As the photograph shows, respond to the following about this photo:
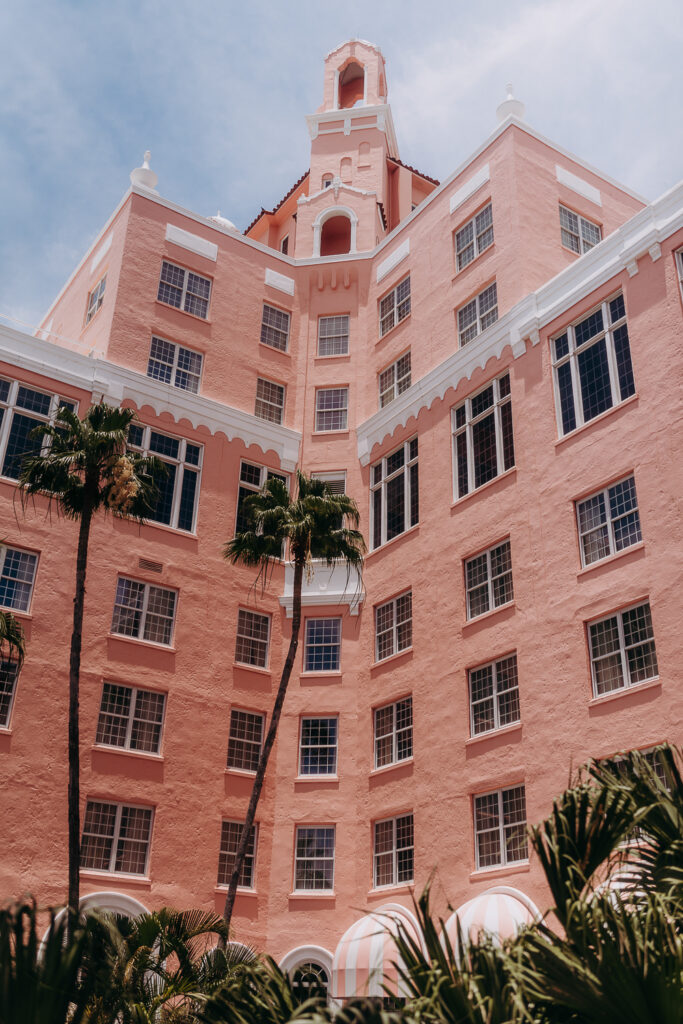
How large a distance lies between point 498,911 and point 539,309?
18.7 meters

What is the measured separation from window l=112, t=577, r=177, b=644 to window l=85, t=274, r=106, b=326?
1329 centimetres

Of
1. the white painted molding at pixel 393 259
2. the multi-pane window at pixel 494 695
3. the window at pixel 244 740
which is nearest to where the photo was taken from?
the multi-pane window at pixel 494 695

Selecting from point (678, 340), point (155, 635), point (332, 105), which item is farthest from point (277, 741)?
point (332, 105)

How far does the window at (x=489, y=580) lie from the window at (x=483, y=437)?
2.61 m

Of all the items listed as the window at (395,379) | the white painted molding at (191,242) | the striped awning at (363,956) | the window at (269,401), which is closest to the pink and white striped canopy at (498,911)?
the striped awning at (363,956)

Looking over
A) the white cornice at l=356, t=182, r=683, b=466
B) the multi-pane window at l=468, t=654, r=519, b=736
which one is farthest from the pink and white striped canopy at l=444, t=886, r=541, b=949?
the white cornice at l=356, t=182, r=683, b=466

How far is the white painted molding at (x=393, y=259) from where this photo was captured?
42812mm

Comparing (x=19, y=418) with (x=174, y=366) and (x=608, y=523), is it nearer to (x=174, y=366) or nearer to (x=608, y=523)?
(x=174, y=366)

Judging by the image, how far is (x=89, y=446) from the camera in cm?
2672

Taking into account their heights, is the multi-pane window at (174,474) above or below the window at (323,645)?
above

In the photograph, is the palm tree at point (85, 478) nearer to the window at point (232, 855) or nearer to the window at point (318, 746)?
the window at point (232, 855)

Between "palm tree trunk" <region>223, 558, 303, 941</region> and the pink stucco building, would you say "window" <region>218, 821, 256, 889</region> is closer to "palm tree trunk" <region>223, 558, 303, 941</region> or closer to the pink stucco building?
the pink stucco building

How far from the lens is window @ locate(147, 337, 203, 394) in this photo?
3925 cm

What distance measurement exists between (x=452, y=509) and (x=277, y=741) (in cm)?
1008
